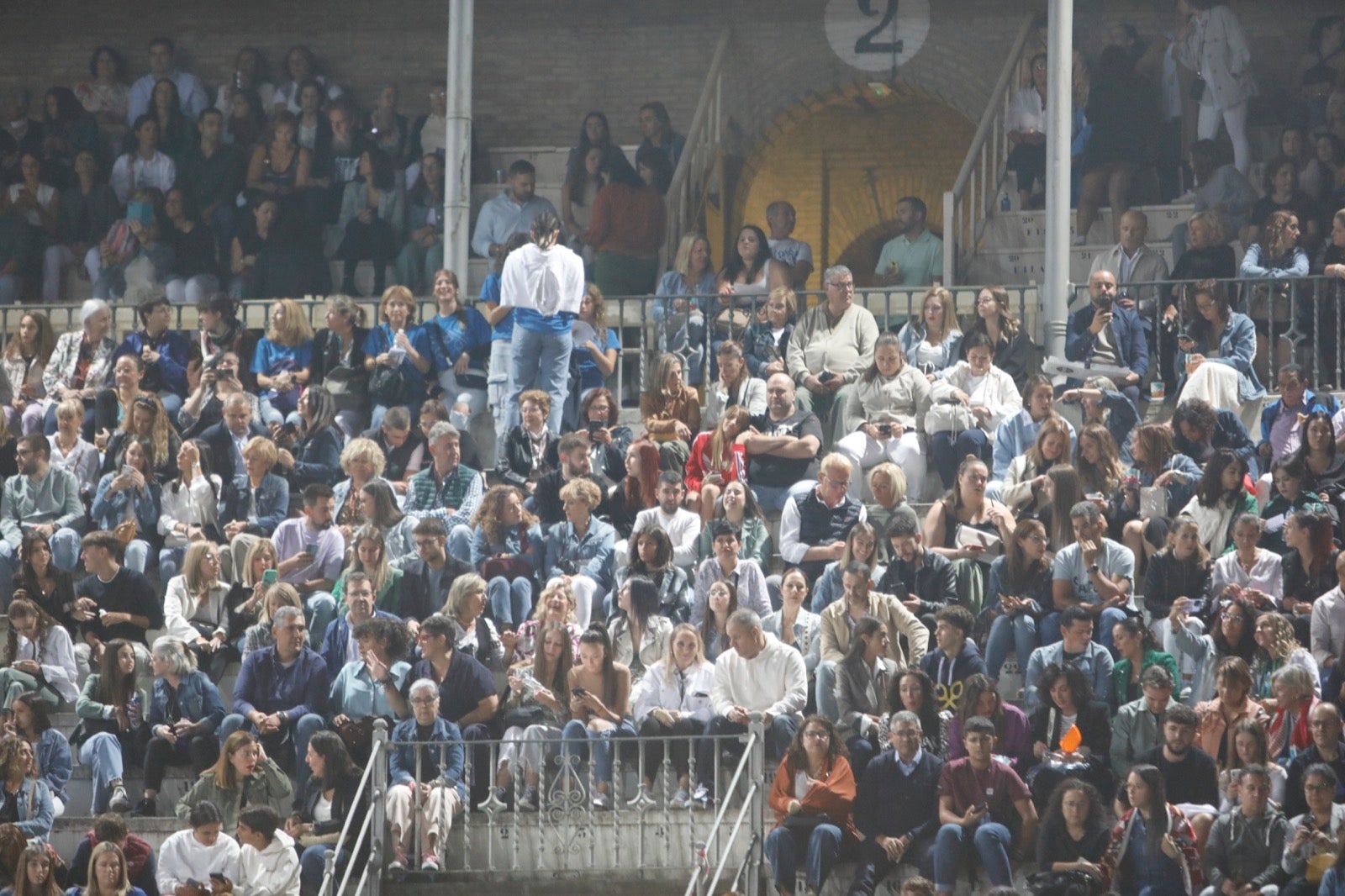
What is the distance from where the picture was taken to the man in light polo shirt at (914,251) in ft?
60.1

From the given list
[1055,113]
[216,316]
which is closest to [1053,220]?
[1055,113]

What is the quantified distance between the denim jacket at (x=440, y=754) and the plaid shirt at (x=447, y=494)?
203cm

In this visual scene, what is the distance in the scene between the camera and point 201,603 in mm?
13984

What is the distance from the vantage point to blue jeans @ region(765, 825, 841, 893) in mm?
12156

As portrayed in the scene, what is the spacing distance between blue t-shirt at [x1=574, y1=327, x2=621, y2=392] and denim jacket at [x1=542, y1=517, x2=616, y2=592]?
1986 millimetres

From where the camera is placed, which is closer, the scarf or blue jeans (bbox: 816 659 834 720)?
the scarf

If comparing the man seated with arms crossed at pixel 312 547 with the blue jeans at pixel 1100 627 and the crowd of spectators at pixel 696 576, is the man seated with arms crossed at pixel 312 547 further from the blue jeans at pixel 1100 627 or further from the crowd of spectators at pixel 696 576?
the blue jeans at pixel 1100 627

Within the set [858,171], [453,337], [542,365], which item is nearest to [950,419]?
[542,365]

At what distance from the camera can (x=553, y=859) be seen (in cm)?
1262

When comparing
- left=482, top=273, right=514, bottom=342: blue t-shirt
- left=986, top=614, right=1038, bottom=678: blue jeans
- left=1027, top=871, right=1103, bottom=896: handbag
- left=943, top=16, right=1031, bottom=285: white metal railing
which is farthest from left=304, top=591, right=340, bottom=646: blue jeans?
left=943, top=16, right=1031, bottom=285: white metal railing

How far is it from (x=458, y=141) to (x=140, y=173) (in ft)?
12.7

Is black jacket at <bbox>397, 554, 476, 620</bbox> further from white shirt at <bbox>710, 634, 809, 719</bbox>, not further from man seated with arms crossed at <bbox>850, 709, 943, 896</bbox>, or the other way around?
man seated with arms crossed at <bbox>850, 709, 943, 896</bbox>

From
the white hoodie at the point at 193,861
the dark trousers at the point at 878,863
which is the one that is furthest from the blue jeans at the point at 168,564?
the dark trousers at the point at 878,863

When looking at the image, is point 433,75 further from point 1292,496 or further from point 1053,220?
point 1292,496
